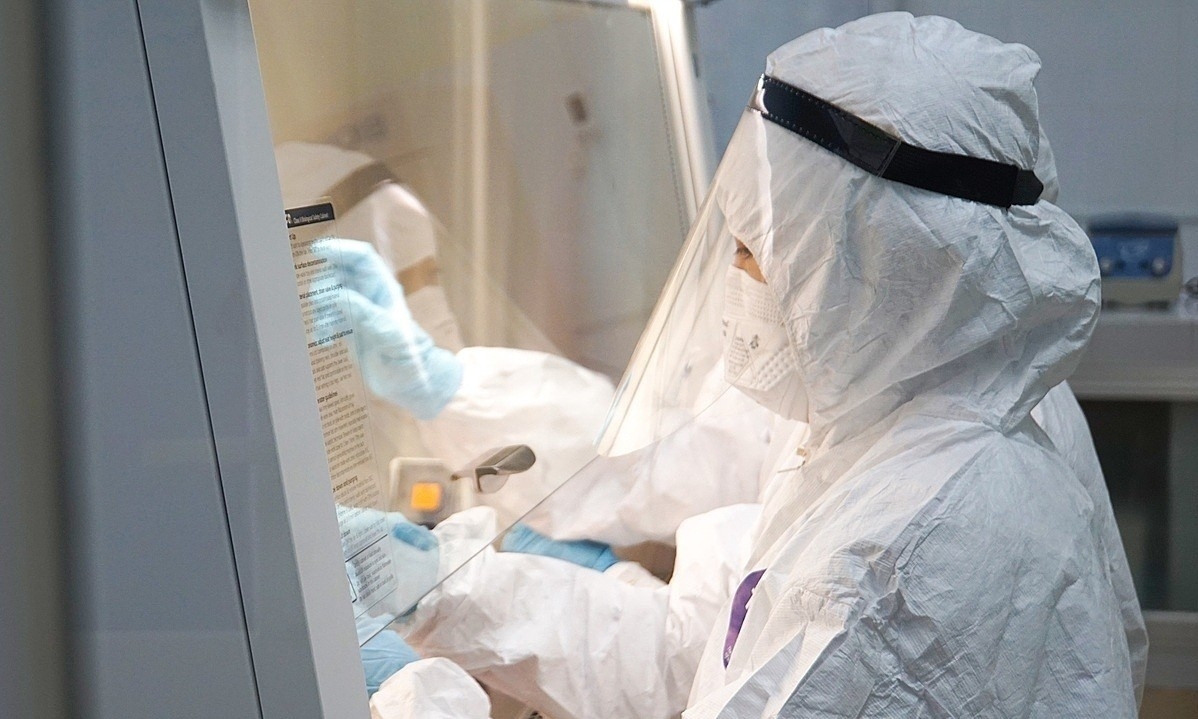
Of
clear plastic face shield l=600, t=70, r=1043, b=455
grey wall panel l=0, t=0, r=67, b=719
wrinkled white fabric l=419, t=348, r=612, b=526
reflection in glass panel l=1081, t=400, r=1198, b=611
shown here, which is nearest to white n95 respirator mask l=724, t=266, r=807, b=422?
clear plastic face shield l=600, t=70, r=1043, b=455

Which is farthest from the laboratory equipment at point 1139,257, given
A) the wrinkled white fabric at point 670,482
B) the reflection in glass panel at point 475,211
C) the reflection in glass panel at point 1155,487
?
the reflection in glass panel at point 475,211

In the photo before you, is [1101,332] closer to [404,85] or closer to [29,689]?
[404,85]

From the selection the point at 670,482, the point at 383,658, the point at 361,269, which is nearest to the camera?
the point at 361,269

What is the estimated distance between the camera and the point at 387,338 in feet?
2.69

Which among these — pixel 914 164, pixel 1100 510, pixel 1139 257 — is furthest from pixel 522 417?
pixel 1139 257

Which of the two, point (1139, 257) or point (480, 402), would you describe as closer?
point (480, 402)

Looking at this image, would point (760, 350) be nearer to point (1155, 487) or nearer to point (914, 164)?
point (914, 164)

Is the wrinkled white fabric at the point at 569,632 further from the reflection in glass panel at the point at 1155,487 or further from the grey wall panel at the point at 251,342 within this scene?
the reflection in glass panel at the point at 1155,487

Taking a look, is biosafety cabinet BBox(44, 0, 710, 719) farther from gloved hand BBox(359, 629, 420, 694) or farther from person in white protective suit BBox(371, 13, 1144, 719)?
person in white protective suit BBox(371, 13, 1144, 719)

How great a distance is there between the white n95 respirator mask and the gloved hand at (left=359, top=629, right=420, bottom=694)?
0.46 metres

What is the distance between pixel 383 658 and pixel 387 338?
12.0 inches

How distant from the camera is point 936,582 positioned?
78 cm

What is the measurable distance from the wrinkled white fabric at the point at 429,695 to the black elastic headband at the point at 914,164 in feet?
Result: 1.99

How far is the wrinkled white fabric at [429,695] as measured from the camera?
0.84 meters
